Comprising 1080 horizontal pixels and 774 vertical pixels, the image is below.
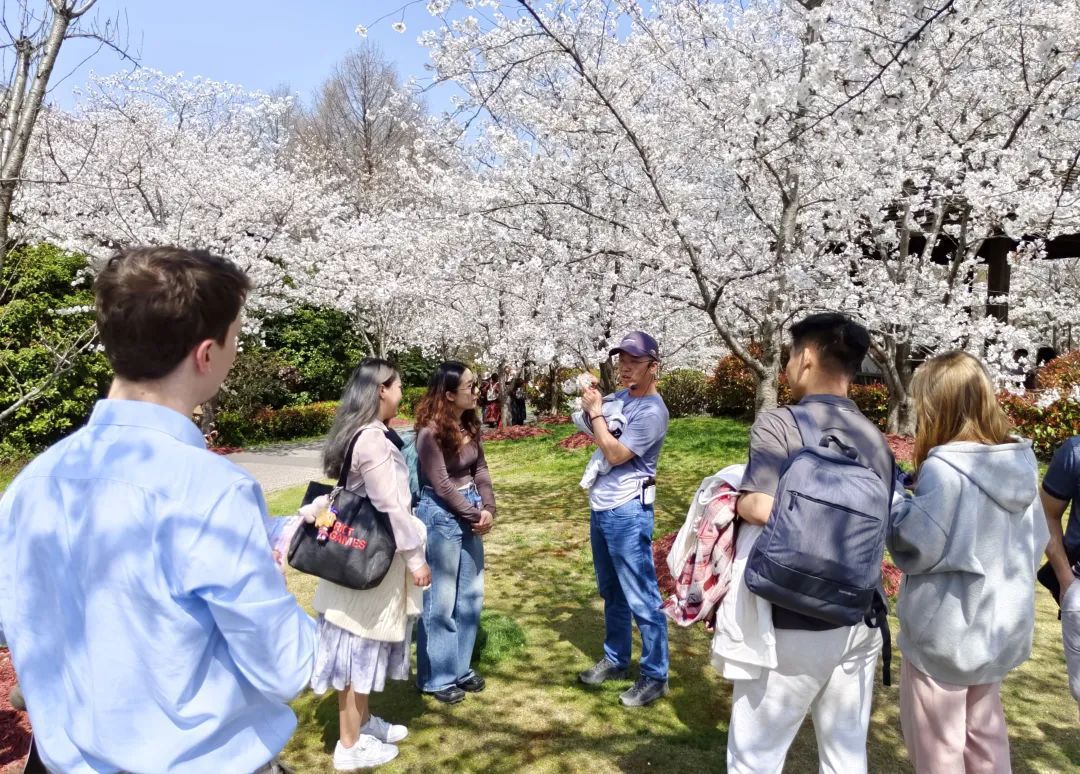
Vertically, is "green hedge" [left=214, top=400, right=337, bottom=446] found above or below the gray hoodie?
below

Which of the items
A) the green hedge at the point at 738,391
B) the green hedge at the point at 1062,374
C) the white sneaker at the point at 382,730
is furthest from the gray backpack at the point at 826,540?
the green hedge at the point at 738,391

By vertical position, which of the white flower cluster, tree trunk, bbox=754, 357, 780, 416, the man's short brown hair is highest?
the white flower cluster

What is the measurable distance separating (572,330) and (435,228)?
380 centimetres

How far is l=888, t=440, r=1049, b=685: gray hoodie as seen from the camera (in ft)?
7.18

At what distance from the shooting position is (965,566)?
86.0 inches

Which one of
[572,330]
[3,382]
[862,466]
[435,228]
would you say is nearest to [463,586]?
[862,466]

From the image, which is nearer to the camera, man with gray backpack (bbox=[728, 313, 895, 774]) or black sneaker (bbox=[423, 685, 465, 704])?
man with gray backpack (bbox=[728, 313, 895, 774])

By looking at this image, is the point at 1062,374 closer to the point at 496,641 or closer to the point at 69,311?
the point at 496,641

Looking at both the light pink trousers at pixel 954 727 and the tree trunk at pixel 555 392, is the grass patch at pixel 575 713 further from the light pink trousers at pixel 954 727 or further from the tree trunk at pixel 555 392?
the tree trunk at pixel 555 392

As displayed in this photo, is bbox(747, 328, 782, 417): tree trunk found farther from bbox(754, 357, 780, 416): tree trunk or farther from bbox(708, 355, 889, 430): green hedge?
bbox(708, 355, 889, 430): green hedge

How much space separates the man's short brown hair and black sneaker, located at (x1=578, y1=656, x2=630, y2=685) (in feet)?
10.1

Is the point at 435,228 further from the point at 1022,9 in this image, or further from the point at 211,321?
the point at 211,321

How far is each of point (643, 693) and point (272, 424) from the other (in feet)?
48.2

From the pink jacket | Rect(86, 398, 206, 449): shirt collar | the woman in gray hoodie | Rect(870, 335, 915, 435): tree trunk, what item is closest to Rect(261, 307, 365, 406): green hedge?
Rect(870, 335, 915, 435): tree trunk
